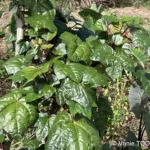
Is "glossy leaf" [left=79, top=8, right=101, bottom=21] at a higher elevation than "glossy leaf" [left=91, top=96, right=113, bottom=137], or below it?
higher

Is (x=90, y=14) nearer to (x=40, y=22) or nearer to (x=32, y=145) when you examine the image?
(x=40, y=22)

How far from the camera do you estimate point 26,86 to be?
1.16 metres

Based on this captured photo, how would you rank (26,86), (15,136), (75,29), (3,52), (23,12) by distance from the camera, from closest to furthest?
(15,136), (26,86), (23,12), (75,29), (3,52)

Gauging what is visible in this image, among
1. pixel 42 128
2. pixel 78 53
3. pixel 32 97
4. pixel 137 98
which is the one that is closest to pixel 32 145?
pixel 42 128

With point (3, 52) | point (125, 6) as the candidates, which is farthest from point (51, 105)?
point (125, 6)

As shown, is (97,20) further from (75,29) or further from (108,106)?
(108,106)

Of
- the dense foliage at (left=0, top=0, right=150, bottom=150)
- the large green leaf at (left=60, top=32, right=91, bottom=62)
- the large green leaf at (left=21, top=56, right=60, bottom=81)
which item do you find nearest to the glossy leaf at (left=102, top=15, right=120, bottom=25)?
the dense foliage at (left=0, top=0, right=150, bottom=150)

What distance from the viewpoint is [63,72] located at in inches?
41.6

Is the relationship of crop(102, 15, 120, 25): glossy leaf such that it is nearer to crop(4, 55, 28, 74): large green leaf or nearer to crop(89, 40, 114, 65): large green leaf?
crop(89, 40, 114, 65): large green leaf

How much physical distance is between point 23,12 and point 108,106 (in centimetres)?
52

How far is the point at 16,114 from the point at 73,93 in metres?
0.18

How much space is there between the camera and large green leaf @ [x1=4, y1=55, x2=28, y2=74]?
118 cm

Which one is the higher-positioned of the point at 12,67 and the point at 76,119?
the point at 12,67

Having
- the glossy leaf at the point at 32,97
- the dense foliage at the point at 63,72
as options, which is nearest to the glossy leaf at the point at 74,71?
the dense foliage at the point at 63,72
